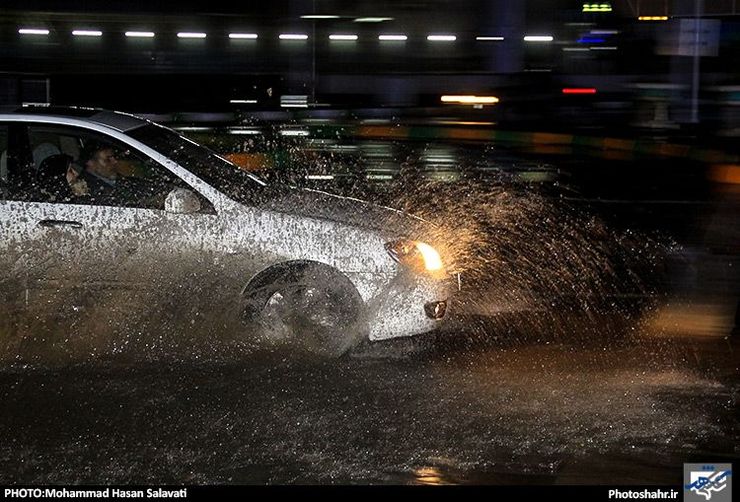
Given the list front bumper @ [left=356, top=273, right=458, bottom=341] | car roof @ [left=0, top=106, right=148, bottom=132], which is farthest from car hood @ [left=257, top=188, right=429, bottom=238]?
car roof @ [left=0, top=106, right=148, bottom=132]

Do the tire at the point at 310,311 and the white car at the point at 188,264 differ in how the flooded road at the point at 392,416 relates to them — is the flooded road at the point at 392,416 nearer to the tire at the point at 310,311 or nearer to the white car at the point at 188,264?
the tire at the point at 310,311

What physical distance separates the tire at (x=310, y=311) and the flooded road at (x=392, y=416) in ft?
0.54

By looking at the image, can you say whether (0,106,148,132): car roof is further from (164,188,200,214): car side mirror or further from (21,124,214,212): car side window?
(164,188,200,214): car side mirror

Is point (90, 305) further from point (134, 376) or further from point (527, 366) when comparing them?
point (527, 366)

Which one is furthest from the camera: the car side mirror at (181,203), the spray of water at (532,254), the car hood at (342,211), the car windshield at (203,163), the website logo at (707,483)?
the spray of water at (532,254)

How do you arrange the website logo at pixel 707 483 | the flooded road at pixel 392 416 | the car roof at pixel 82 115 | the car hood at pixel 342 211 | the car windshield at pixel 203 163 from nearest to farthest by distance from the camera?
the website logo at pixel 707 483, the flooded road at pixel 392 416, the car hood at pixel 342 211, the car windshield at pixel 203 163, the car roof at pixel 82 115

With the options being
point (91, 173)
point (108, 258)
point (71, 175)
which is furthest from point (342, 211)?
point (71, 175)

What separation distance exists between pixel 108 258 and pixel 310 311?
4.06ft

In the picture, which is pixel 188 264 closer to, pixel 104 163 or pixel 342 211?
pixel 104 163

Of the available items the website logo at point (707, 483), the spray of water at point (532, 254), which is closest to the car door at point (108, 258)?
the spray of water at point (532, 254)

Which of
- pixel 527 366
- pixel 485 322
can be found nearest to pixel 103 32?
pixel 485 322

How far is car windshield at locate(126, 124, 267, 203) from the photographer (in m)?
6.84

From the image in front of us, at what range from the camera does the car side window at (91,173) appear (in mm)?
6746

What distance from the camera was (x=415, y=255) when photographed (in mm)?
6781
